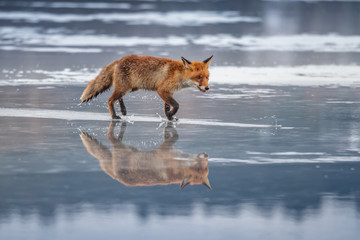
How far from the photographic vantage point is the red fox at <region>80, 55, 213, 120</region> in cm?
1166

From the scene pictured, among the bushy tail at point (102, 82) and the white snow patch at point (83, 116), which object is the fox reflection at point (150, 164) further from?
the bushy tail at point (102, 82)

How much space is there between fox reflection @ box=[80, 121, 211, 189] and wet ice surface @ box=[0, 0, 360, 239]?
1cm

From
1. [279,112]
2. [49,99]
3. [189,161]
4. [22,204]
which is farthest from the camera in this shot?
[49,99]

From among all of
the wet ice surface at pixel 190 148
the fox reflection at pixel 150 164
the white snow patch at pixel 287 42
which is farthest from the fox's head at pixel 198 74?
the white snow patch at pixel 287 42

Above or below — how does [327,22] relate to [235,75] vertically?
above

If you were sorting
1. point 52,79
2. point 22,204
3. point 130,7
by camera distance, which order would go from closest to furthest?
1. point 22,204
2. point 52,79
3. point 130,7

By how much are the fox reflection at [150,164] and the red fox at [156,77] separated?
194cm

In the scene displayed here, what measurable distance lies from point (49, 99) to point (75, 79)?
3.32 m

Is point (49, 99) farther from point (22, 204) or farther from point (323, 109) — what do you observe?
point (22, 204)

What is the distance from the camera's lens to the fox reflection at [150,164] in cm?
745

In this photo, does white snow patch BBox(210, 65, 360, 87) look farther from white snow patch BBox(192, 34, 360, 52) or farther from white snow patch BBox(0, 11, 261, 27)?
white snow patch BBox(0, 11, 261, 27)

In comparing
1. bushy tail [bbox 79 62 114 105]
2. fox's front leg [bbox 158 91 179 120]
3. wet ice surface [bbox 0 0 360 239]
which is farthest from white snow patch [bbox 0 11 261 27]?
fox's front leg [bbox 158 91 179 120]

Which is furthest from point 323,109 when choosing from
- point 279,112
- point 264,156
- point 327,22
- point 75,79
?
point 327,22

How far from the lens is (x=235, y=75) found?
1822cm
